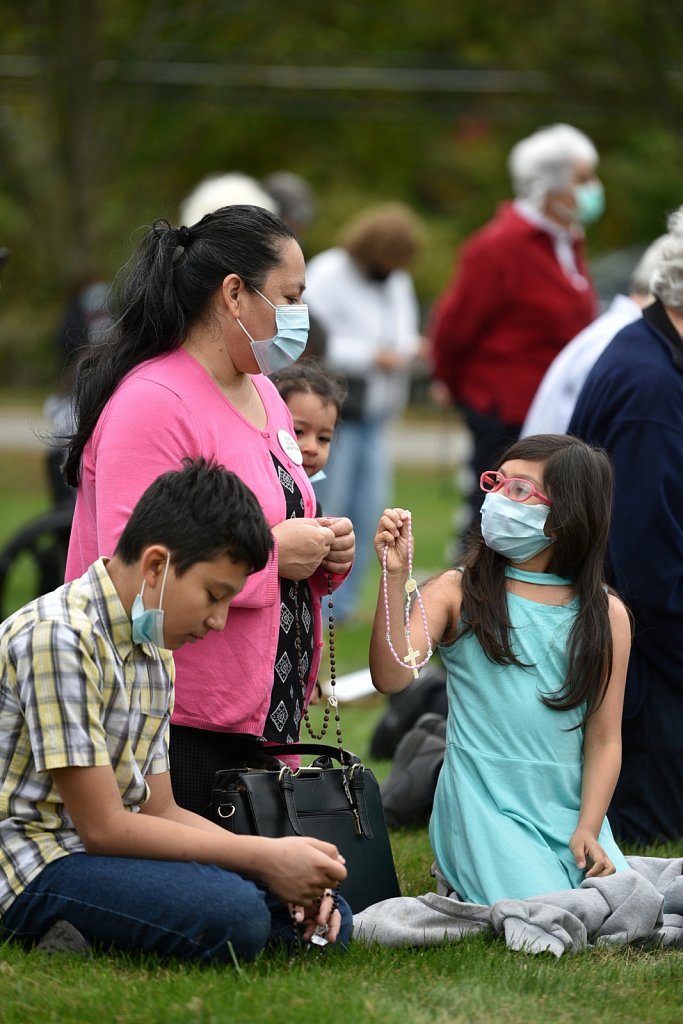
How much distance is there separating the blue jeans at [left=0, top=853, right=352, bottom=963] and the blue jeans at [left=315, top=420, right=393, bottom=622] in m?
5.21

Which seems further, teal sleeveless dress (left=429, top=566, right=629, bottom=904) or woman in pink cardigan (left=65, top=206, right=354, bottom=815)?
teal sleeveless dress (left=429, top=566, right=629, bottom=904)

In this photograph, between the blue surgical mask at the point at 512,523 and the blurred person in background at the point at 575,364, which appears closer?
the blue surgical mask at the point at 512,523

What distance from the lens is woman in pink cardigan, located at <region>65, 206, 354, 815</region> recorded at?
11.9ft

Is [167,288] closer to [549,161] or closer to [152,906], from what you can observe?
[152,906]

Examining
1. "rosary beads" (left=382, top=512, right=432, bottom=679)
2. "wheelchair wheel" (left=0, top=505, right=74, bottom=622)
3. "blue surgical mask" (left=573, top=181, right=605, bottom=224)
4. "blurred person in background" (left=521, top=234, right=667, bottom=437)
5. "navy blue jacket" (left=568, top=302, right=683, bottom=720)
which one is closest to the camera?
"rosary beads" (left=382, top=512, right=432, bottom=679)

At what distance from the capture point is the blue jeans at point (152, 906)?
3.25 metres

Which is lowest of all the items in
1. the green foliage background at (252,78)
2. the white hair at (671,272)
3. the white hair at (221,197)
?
the white hair at (671,272)

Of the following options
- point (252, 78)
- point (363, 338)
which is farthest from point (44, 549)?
point (252, 78)

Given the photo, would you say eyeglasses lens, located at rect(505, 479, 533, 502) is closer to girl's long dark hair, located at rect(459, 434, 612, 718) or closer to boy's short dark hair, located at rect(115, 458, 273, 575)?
girl's long dark hair, located at rect(459, 434, 612, 718)

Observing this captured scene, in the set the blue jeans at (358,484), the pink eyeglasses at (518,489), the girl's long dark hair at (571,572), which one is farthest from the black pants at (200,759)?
the blue jeans at (358,484)

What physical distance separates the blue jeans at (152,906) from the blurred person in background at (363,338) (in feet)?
16.9

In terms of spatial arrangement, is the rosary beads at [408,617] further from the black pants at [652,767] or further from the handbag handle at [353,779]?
the black pants at [652,767]

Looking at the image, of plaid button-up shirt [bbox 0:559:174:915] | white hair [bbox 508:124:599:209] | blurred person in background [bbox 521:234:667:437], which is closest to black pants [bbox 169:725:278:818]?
plaid button-up shirt [bbox 0:559:174:915]

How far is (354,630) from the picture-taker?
8547 mm
